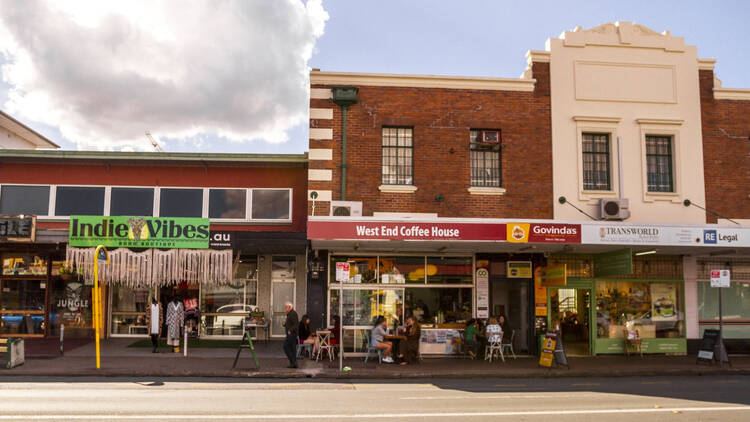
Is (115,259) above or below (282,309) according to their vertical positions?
above

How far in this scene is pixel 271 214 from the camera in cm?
2052

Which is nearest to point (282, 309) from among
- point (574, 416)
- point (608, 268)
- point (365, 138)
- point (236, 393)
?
point (365, 138)

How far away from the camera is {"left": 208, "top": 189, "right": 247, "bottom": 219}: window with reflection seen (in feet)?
67.0

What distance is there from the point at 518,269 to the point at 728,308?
23.2ft

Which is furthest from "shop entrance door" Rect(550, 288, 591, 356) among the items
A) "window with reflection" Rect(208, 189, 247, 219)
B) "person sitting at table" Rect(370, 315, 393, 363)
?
"window with reflection" Rect(208, 189, 247, 219)

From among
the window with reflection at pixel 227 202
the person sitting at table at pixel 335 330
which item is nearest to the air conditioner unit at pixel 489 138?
the person sitting at table at pixel 335 330

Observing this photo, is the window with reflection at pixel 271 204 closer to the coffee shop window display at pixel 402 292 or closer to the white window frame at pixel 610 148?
the coffee shop window display at pixel 402 292

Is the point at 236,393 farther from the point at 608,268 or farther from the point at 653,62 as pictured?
the point at 653,62

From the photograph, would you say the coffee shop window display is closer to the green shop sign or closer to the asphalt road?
the asphalt road

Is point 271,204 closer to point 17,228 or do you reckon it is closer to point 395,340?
point 395,340

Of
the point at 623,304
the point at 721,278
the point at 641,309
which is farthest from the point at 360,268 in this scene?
the point at 721,278

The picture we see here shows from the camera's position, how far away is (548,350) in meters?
16.2

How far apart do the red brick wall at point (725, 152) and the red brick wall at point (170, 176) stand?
507 inches

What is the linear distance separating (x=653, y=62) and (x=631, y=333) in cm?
845
